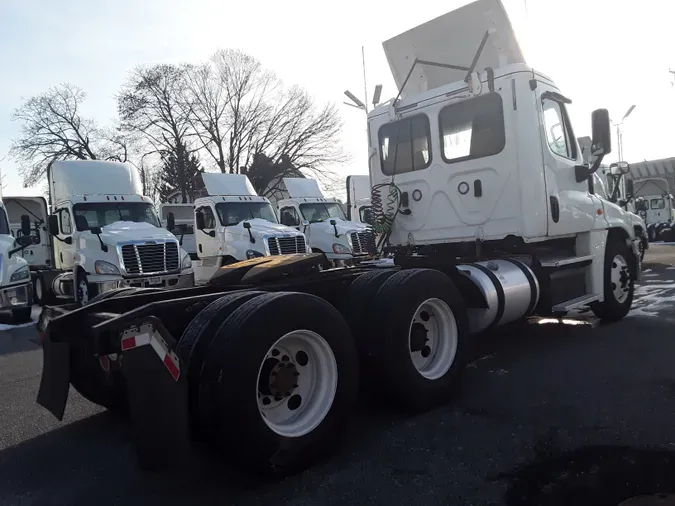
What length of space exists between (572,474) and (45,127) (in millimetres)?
44050

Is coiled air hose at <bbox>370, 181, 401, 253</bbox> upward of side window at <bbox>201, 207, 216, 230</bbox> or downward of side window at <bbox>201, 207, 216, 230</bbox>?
downward

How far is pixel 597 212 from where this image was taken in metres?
7.29

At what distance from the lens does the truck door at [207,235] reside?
1447 centimetres

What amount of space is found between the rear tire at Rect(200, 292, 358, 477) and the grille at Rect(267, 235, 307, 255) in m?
9.62

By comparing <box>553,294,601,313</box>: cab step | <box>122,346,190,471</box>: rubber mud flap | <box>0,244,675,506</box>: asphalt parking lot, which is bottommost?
<box>0,244,675,506</box>: asphalt parking lot

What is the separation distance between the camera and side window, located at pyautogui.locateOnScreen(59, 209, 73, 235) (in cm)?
1254

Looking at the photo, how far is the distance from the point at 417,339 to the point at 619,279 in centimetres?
455

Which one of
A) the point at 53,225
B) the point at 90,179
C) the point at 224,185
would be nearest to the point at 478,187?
the point at 224,185

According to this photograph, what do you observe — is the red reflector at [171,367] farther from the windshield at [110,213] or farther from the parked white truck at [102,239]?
the windshield at [110,213]

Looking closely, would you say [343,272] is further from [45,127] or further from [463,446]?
[45,127]

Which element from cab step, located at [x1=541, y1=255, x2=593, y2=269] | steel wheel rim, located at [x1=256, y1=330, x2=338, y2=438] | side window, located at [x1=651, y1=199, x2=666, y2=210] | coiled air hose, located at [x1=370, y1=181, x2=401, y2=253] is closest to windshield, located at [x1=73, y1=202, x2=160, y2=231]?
→ coiled air hose, located at [x1=370, y1=181, x2=401, y2=253]

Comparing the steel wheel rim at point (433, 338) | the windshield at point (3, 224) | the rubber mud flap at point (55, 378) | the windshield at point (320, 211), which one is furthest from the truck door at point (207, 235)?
the rubber mud flap at point (55, 378)

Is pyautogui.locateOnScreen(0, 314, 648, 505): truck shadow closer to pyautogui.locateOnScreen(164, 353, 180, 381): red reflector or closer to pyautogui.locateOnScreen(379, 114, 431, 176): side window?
pyautogui.locateOnScreen(164, 353, 180, 381): red reflector

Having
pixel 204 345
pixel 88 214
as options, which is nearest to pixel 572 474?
pixel 204 345
